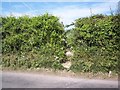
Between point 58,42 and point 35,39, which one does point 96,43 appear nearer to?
point 58,42

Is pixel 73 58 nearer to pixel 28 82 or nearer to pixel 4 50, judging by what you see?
pixel 28 82

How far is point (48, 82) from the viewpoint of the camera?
9.20 m

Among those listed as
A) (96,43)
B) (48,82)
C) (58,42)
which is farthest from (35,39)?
(48,82)

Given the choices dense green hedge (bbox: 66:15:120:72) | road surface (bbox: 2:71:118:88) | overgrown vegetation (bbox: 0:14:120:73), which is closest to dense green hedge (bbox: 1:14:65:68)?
overgrown vegetation (bbox: 0:14:120:73)

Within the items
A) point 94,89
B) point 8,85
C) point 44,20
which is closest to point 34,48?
point 44,20

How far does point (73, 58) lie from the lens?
35.2 ft

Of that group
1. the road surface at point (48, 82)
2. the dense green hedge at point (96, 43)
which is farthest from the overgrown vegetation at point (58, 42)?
the road surface at point (48, 82)

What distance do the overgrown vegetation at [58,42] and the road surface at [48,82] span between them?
0.93 metres

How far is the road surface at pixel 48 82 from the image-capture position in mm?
8648

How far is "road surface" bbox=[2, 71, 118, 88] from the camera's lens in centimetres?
865

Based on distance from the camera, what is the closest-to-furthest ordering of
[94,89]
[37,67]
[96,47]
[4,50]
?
[94,89] < [96,47] < [37,67] < [4,50]

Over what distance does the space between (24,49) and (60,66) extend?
200 cm

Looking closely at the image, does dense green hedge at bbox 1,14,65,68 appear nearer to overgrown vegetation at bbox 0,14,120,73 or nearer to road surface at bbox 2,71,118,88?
overgrown vegetation at bbox 0,14,120,73

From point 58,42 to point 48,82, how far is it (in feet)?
8.37
